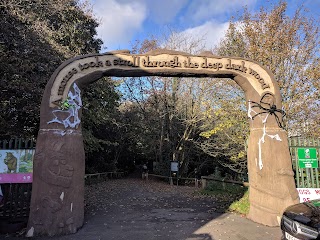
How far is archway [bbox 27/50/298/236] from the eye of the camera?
6.41 m

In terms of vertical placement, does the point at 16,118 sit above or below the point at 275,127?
above

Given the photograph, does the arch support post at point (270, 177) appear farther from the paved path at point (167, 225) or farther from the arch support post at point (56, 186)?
the arch support post at point (56, 186)

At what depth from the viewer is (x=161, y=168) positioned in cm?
2398

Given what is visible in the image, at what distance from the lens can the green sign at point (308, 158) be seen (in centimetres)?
754

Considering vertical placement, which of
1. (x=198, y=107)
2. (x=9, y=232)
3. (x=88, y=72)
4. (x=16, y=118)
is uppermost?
(x=198, y=107)

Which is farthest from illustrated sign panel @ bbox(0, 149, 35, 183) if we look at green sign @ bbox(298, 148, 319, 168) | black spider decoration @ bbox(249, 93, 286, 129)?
green sign @ bbox(298, 148, 319, 168)

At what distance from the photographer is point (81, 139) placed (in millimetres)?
7043

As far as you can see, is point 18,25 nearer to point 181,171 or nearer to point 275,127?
point 275,127

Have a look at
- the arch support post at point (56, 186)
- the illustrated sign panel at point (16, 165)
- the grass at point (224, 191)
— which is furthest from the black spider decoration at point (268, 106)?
the illustrated sign panel at point (16, 165)

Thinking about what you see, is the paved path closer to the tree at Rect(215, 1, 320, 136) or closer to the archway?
the archway

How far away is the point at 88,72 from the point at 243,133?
804 cm

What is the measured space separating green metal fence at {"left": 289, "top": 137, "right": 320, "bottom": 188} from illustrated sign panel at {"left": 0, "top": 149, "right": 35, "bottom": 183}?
23.5 ft

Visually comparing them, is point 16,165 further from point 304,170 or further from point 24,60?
point 304,170

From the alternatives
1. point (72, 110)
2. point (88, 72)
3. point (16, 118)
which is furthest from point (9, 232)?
point (16, 118)
